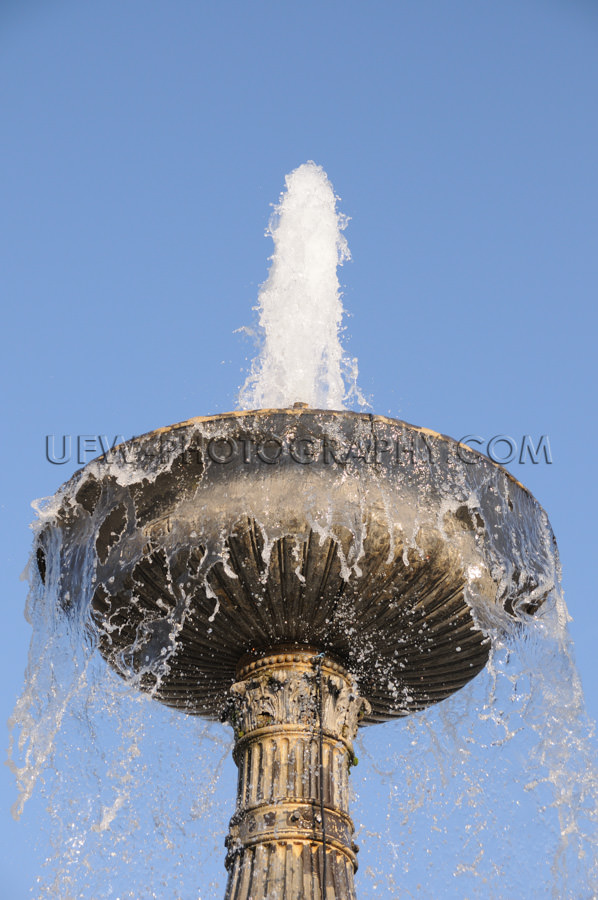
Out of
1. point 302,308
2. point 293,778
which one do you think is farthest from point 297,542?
point 302,308

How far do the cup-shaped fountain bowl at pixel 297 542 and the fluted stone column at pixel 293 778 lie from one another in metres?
0.22

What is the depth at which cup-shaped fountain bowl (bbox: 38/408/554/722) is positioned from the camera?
641 cm

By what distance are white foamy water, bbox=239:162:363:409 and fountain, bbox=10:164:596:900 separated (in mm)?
1988

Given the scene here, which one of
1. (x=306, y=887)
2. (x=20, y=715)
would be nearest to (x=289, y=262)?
(x=20, y=715)

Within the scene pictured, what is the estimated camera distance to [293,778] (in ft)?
21.1

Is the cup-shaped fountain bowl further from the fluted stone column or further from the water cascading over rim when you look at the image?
the fluted stone column

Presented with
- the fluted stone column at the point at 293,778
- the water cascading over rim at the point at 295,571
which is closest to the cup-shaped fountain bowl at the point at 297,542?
the water cascading over rim at the point at 295,571

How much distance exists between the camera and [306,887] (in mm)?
5973

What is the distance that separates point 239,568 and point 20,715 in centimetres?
199

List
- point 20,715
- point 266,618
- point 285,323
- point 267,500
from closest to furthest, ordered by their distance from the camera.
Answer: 1. point 267,500
2. point 266,618
3. point 20,715
4. point 285,323

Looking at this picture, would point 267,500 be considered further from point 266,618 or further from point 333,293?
point 333,293

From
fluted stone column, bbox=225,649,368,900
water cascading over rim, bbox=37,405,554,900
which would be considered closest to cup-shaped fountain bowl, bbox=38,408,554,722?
water cascading over rim, bbox=37,405,554,900

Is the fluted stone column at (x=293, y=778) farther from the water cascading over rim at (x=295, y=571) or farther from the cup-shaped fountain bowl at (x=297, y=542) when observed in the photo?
the cup-shaped fountain bowl at (x=297, y=542)

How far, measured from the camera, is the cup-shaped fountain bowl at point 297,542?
6406 millimetres
